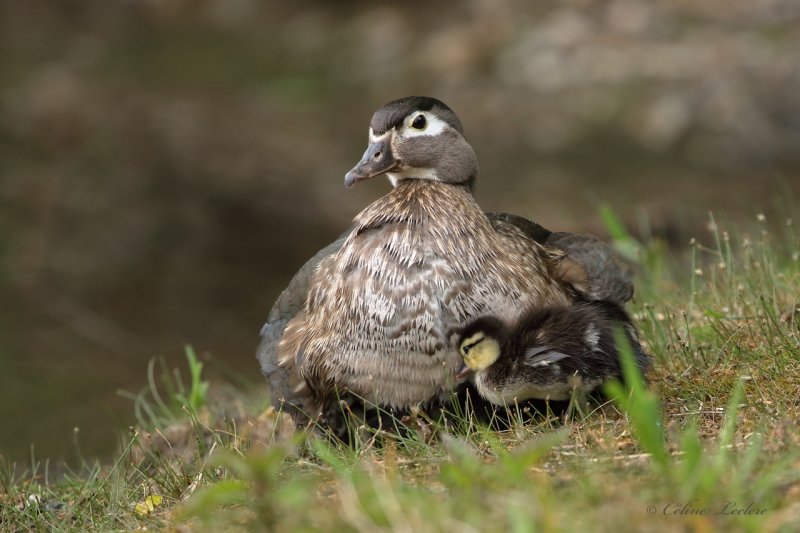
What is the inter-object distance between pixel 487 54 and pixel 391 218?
9.08 m

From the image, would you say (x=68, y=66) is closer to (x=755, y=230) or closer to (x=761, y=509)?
(x=755, y=230)

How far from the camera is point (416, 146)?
4422 mm

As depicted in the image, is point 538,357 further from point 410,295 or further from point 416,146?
point 416,146

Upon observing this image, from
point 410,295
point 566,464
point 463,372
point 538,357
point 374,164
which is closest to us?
point 566,464

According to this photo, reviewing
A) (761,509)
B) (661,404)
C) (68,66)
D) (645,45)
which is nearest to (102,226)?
(68,66)

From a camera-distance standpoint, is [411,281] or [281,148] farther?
[281,148]

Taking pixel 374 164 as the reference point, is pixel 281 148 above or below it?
below

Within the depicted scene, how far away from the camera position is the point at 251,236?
10.1 meters

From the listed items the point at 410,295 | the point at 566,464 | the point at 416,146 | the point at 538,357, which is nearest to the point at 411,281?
the point at 410,295

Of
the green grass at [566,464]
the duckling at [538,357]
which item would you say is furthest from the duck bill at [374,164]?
the green grass at [566,464]

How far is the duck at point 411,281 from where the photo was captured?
3.91 m

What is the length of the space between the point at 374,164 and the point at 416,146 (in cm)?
19

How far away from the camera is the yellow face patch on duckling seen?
3.72m

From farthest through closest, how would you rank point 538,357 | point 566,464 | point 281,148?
point 281,148 < point 538,357 < point 566,464
